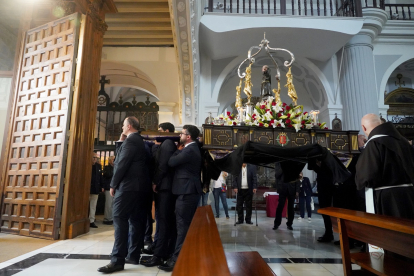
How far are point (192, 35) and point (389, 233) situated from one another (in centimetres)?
574

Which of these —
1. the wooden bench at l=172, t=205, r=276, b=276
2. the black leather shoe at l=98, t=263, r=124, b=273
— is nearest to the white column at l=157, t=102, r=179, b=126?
the black leather shoe at l=98, t=263, r=124, b=273

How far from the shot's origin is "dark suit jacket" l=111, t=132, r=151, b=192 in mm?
2756

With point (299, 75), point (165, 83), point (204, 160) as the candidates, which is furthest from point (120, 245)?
point (299, 75)

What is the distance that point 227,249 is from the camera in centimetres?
364

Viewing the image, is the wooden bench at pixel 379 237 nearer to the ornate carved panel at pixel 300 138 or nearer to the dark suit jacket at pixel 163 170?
the dark suit jacket at pixel 163 170

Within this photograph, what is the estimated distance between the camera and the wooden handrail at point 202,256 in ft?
2.64

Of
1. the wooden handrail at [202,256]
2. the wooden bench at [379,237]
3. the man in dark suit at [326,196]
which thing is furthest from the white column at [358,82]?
the wooden handrail at [202,256]

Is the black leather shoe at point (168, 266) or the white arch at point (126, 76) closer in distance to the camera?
the black leather shoe at point (168, 266)

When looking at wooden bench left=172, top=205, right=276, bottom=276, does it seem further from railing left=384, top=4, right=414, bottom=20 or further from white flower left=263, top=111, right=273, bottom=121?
railing left=384, top=4, right=414, bottom=20

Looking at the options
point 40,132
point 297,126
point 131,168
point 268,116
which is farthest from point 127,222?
point 40,132

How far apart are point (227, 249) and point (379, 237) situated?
2226 mm

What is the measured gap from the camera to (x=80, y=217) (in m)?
4.32

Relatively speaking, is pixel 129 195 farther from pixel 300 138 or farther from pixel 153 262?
pixel 300 138

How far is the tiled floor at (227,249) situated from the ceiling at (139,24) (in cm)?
459
